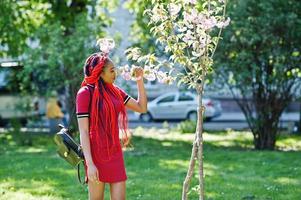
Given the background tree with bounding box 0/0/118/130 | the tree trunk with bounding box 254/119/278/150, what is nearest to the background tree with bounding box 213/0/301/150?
the tree trunk with bounding box 254/119/278/150

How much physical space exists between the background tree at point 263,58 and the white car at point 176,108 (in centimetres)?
1223

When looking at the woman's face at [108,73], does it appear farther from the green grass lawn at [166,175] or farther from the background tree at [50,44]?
the background tree at [50,44]

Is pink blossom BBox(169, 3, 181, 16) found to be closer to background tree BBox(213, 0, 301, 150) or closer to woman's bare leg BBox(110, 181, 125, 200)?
woman's bare leg BBox(110, 181, 125, 200)

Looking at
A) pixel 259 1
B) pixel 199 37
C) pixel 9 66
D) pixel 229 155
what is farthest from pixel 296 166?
pixel 9 66

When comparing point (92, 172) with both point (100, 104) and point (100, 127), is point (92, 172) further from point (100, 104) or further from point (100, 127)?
point (100, 104)

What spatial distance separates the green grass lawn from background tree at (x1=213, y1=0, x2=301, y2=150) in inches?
A: 43.8

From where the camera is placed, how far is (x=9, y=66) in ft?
59.9

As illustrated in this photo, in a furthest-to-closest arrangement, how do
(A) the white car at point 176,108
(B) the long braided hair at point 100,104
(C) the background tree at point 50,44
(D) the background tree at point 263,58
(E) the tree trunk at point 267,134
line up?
(A) the white car at point 176,108 < (C) the background tree at point 50,44 < (E) the tree trunk at point 267,134 < (D) the background tree at point 263,58 < (B) the long braided hair at point 100,104

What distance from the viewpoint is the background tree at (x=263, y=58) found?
13.0 meters

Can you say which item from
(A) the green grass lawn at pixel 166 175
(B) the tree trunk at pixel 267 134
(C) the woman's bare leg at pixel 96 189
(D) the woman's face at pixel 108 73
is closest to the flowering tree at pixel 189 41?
(D) the woman's face at pixel 108 73

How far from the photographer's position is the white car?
89.5ft

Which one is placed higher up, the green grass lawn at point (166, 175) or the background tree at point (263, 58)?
the background tree at point (263, 58)

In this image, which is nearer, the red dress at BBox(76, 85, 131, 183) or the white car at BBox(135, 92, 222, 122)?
the red dress at BBox(76, 85, 131, 183)

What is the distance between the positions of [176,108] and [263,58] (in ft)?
46.4
